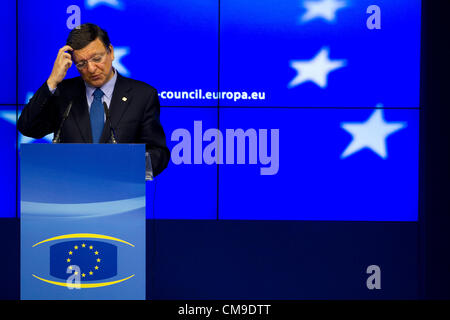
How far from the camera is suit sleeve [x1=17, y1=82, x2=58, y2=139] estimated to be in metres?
2.63

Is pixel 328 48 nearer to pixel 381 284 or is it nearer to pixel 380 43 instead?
pixel 380 43

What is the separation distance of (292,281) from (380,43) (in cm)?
192

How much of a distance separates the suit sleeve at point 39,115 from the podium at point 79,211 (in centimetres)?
57

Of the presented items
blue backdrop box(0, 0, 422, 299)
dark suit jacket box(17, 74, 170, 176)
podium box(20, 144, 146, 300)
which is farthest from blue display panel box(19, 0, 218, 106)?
podium box(20, 144, 146, 300)

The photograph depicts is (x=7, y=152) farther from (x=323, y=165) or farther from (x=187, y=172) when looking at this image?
(x=323, y=165)

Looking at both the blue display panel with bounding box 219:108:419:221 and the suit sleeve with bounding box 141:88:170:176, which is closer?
the suit sleeve with bounding box 141:88:170:176

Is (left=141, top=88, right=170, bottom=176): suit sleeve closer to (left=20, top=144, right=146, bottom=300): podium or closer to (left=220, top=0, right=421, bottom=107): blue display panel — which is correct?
(left=20, top=144, right=146, bottom=300): podium

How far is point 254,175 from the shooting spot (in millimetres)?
3689

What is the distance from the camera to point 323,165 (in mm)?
3676

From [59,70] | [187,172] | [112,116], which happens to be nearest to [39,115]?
[59,70]

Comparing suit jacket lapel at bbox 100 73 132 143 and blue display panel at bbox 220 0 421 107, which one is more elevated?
blue display panel at bbox 220 0 421 107

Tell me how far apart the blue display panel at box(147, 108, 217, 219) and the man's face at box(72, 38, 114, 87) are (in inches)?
35.6

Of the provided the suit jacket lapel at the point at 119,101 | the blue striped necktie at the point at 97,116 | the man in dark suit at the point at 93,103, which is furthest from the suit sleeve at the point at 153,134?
the blue striped necktie at the point at 97,116

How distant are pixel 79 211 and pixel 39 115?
0.82 meters
